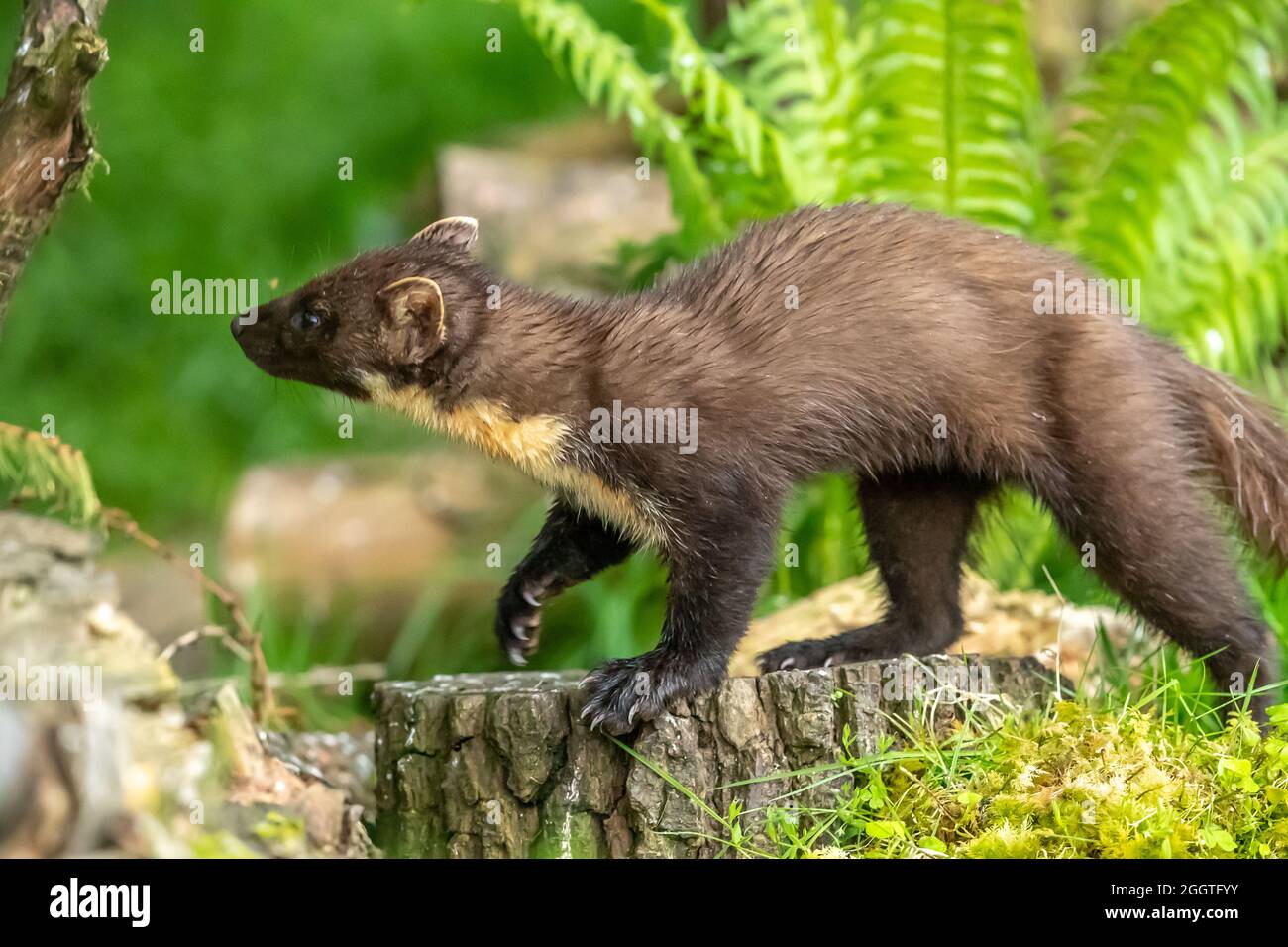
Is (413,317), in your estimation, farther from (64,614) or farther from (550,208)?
(550,208)

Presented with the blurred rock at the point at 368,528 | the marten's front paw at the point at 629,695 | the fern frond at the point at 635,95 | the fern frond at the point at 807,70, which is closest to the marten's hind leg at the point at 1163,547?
the marten's front paw at the point at 629,695

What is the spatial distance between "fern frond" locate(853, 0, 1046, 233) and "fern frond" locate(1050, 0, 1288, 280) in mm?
295

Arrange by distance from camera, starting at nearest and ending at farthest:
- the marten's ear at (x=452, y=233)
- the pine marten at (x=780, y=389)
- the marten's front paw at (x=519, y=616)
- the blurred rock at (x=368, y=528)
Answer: the pine marten at (x=780, y=389)
the marten's ear at (x=452, y=233)
the marten's front paw at (x=519, y=616)
the blurred rock at (x=368, y=528)

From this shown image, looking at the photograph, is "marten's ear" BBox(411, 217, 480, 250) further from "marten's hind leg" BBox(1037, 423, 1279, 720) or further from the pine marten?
"marten's hind leg" BBox(1037, 423, 1279, 720)

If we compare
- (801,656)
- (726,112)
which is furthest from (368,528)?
(801,656)

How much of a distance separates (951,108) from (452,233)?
9.03 feet

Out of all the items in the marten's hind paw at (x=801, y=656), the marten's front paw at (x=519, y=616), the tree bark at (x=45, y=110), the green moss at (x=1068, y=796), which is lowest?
the green moss at (x=1068, y=796)

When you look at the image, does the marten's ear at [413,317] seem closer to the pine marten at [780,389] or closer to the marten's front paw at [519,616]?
the pine marten at [780,389]

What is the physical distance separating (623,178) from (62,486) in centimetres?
584

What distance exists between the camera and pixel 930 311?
4855 mm

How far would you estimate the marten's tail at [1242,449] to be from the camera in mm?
5250

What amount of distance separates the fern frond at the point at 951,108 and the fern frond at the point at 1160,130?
11.6 inches
